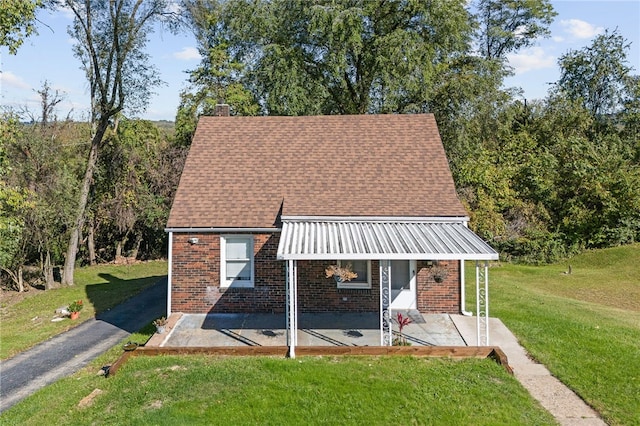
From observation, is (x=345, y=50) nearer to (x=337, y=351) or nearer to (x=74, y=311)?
(x=74, y=311)

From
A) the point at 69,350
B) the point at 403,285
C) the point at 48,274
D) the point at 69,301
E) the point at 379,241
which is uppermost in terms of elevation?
the point at 379,241

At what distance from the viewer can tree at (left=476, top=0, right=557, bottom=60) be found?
151 feet

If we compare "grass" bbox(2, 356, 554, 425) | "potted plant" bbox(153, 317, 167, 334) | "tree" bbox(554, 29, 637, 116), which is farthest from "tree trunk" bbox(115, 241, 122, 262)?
"tree" bbox(554, 29, 637, 116)

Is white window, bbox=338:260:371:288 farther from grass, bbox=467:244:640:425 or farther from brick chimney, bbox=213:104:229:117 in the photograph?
brick chimney, bbox=213:104:229:117

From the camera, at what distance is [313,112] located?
3328cm

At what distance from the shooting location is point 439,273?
16.2 meters

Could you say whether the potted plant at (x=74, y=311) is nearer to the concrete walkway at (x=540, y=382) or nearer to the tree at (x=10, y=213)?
the tree at (x=10, y=213)

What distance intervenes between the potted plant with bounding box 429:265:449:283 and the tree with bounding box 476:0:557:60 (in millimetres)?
36376

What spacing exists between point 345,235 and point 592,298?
1563cm

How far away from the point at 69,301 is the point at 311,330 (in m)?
14.2

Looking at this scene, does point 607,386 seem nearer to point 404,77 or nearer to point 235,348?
point 235,348

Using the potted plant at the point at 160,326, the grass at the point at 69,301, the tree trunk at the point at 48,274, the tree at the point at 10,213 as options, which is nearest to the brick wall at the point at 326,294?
the potted plant at the point at 160,326

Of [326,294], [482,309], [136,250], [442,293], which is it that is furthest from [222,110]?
[136,250]

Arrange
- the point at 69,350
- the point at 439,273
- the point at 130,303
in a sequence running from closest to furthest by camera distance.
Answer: the point at 69,350
the point at 439,273
the point at 130,303
